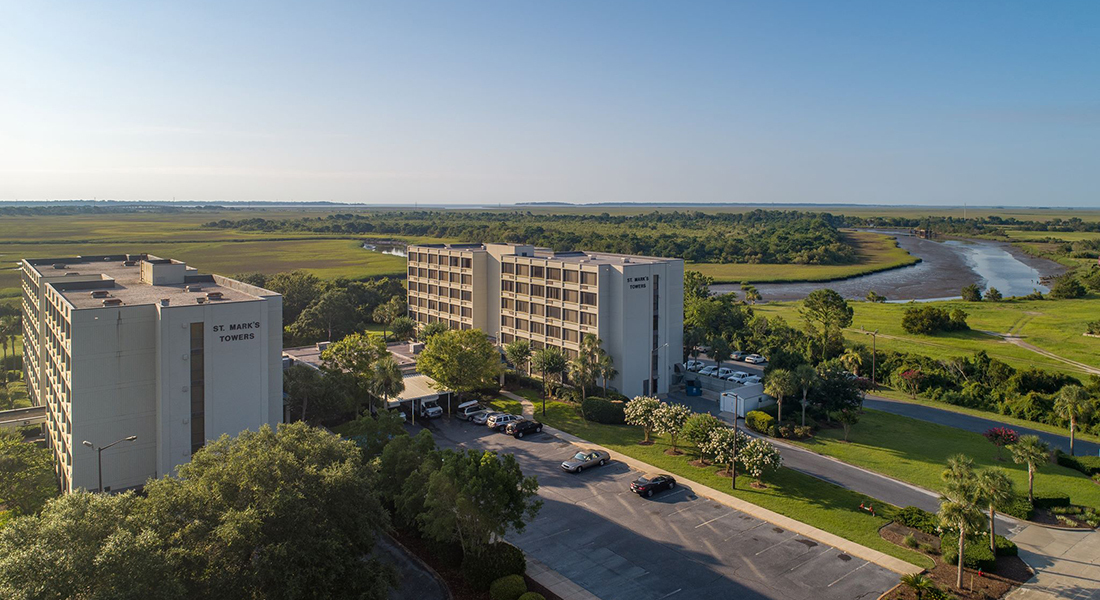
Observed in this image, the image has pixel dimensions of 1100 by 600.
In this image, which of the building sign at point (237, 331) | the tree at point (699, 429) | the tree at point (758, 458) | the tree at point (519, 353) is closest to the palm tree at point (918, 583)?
the tree at point (758, 458)

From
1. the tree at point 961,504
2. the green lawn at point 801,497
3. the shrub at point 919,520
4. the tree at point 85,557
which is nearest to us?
the tree at point 85,557

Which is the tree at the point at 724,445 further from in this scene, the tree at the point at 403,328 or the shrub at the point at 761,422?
the tree at the point at 403,328

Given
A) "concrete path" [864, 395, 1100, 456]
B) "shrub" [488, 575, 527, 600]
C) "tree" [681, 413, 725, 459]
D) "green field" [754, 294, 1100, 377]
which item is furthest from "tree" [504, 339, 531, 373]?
"green field" [754, 294, 1100, 377]

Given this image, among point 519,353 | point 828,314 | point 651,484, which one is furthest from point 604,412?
point 828,314

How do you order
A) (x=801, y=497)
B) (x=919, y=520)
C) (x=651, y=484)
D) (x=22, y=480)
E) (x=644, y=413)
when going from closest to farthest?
(x=22, y=480) < (x=919, y=520) < (x=801, y=497) < (x=651, y=484) < (x=644, y=413)

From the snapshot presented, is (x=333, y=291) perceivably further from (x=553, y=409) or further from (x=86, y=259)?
(x=553, y=409)

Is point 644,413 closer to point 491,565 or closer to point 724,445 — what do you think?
point 724,445
